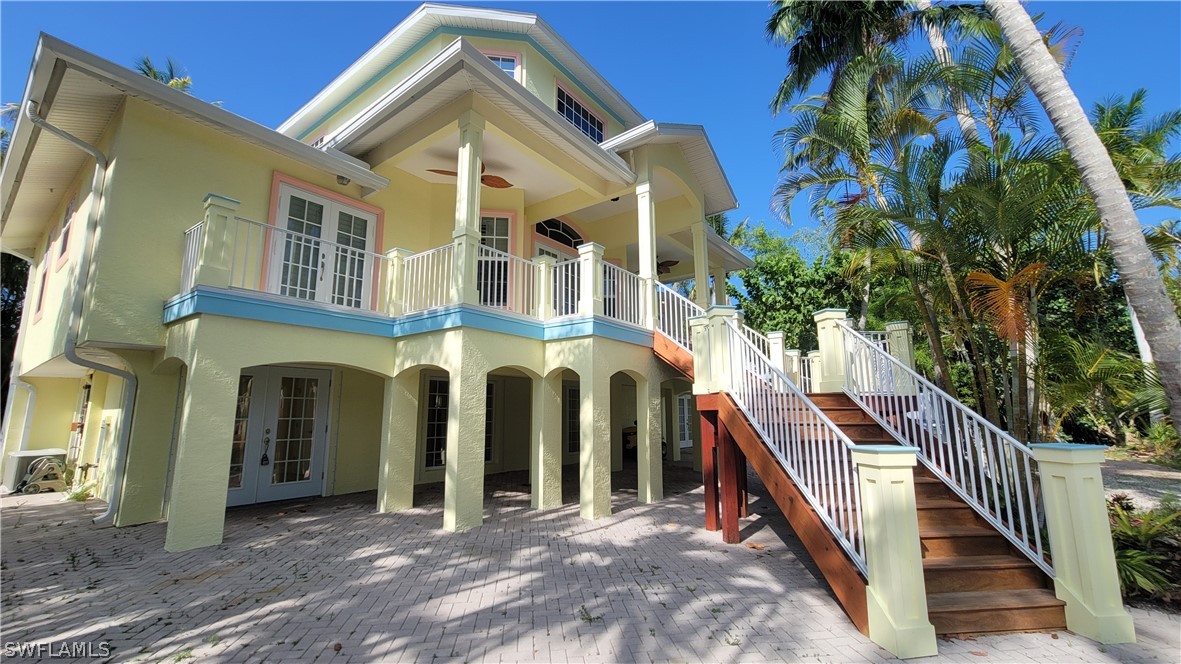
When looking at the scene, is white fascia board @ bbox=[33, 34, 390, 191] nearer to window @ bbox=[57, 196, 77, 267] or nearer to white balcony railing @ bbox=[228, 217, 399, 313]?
white balcony railing @ bbox=[228, 217, 399, 313]

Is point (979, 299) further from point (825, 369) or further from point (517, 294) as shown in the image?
point (517, 294)

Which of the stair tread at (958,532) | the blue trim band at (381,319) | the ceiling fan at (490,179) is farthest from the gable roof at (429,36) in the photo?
the stair tread at (958,532)

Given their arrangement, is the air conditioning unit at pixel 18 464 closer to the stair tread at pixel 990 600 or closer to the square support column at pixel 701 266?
the square support column at pixel 701 266

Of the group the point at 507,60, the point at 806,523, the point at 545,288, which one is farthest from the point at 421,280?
the point at 806,523

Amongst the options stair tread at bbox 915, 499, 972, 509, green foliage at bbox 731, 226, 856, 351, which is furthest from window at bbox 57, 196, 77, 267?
green foliage at bbox 731, 226, 856, 351

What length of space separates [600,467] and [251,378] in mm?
6022

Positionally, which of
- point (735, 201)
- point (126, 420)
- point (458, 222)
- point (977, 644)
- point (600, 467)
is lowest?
point (977, 644)

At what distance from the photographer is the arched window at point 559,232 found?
11680 mm

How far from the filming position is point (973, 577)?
3980 mm

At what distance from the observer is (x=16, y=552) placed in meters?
5.60

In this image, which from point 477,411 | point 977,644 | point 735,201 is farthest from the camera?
point 735,201

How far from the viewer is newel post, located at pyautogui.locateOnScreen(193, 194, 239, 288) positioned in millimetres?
5777

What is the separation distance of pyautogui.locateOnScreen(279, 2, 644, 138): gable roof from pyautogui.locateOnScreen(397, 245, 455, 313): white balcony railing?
5606 mm

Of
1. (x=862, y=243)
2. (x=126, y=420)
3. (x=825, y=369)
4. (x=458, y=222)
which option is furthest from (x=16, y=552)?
(x=862, y=243)
